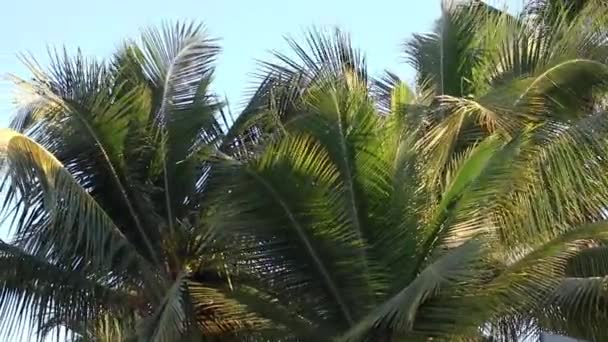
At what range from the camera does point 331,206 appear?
1102 centimetres

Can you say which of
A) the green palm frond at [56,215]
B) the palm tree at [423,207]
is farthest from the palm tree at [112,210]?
the palm tree at [423,207]

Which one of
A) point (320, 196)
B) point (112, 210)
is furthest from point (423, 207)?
point (112, 210)

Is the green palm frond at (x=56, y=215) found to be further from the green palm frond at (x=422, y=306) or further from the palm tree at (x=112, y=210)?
the green palm frond at (x=422, y=306)

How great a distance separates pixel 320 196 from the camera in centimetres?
1096

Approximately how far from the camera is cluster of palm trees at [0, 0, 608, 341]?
10977mm

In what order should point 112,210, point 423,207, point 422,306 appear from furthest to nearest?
1. point 112,210
2. point 423,207
3. point 422,306

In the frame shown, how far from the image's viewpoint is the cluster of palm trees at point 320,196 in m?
11.0

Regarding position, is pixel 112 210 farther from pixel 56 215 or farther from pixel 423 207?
pixel 423 207

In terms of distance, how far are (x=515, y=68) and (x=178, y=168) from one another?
388cm

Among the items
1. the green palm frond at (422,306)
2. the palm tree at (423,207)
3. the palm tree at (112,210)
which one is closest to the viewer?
the green palm frond at (422,306)

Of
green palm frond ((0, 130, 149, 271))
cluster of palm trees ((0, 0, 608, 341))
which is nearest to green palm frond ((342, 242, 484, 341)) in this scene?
cluster of palm trees ((0, 0, 608, 341))

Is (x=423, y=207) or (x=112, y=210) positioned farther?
(x=112, y=210)

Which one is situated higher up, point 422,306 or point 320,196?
point 320,196

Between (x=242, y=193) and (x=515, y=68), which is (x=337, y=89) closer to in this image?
(x=242, y=193)
